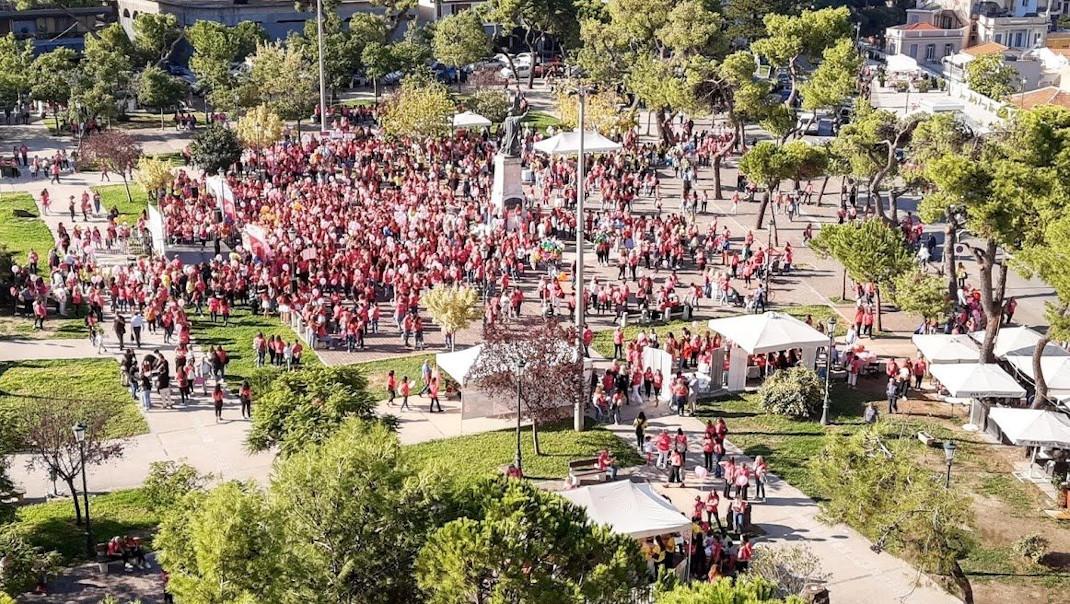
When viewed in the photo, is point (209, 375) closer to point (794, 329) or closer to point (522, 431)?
point (522, 431)

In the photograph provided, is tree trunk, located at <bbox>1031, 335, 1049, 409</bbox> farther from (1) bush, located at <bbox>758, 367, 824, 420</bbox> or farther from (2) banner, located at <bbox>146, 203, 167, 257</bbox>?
(2) banner, located at <bbox>146, 203, 167, 257</bbox>

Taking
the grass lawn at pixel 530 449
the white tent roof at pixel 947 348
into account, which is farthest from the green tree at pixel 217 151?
the white tent roof at pixel 947 348

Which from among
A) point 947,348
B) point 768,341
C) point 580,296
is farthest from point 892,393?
point 580,296

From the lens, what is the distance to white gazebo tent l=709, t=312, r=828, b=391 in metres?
31.5

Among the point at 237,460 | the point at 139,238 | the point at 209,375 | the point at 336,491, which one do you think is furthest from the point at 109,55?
the point at 336,491

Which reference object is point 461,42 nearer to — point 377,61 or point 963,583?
point 377,61

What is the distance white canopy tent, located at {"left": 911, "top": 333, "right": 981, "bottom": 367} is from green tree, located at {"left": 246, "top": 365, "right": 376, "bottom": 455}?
49.9 ft

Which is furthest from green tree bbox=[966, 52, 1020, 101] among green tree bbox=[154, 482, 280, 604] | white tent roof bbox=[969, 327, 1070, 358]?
green tree bbox=[154, 482, 280, 604]

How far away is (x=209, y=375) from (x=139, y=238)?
14114 mm

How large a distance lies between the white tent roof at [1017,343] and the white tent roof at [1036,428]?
14.3ft

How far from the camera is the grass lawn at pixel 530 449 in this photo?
27.0 m

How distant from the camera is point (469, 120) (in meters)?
58.9

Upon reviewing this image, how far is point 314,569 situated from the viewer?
51.5 feet

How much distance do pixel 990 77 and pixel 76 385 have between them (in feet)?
206
